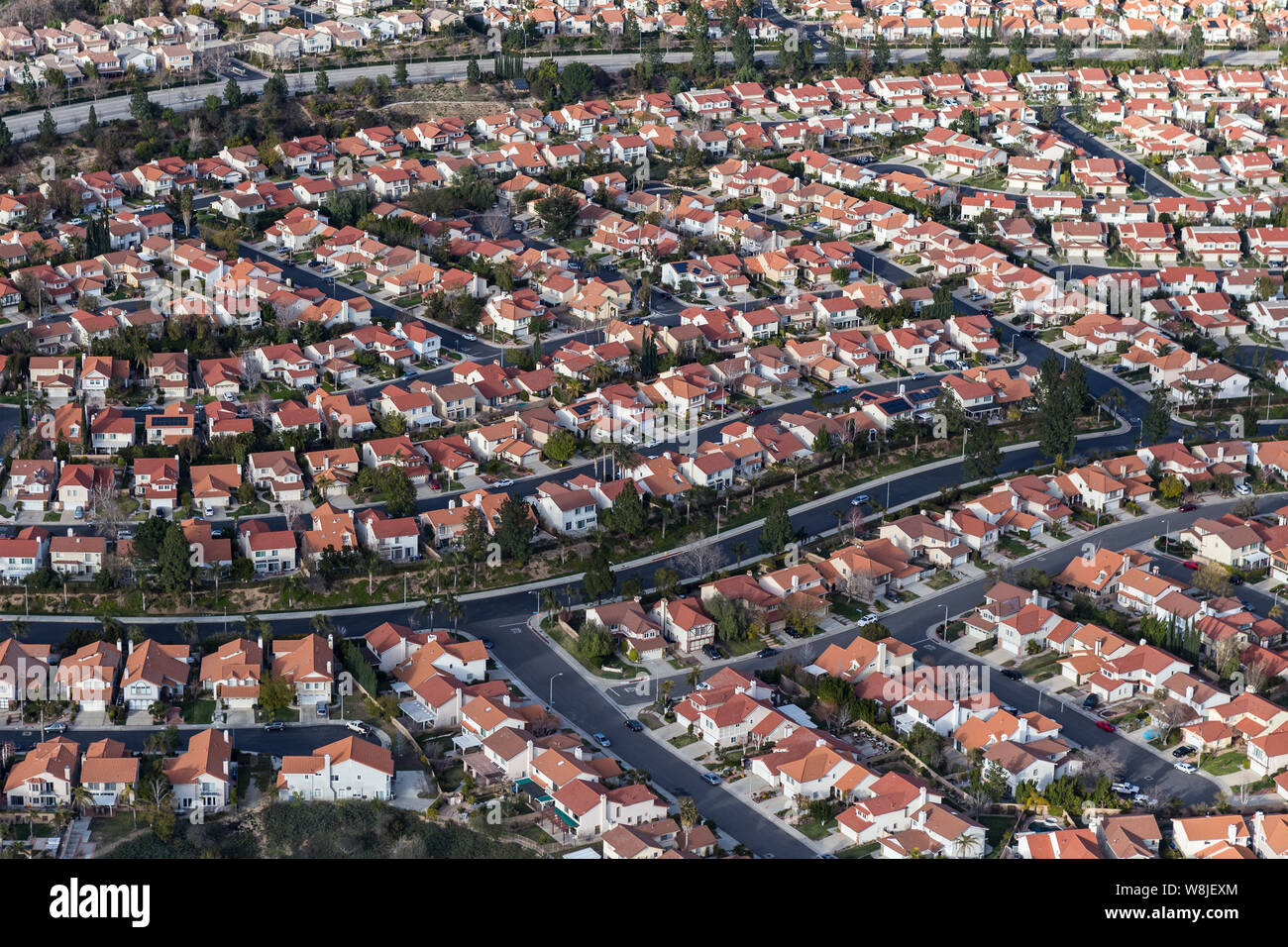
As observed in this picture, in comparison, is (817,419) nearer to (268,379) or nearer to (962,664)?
(962,664)

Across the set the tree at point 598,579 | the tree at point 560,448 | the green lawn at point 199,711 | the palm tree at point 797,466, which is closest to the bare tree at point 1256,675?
the palm tree at point 797,466

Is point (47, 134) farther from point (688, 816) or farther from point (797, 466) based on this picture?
point (688, 816)

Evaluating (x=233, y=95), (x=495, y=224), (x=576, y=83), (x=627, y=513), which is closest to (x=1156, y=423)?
(x=627, y=513)

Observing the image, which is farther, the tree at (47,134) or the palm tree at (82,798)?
the tree at (47,134)

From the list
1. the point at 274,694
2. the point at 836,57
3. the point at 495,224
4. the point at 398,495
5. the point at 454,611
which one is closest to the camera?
the point at 274,694

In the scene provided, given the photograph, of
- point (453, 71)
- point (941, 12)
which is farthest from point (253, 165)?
point (941, 12)

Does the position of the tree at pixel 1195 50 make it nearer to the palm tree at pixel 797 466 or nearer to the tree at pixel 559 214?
the tree at pixel 559 214
